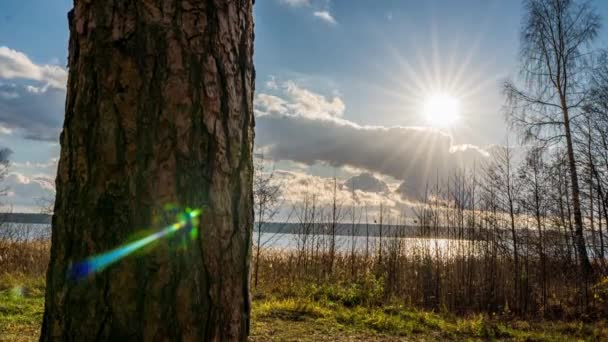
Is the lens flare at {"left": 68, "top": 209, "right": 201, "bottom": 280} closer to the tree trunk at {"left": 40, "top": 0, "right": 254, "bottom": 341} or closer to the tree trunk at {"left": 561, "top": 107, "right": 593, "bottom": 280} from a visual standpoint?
the tree trunk at {"left": 40, "top": 0, "right": 254, "bottom": 341}

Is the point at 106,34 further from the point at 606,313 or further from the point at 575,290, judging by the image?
the point at 575,290

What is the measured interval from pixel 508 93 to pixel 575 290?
5.97 metres

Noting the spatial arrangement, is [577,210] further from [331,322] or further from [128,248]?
[128,248]

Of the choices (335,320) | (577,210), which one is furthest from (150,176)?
(577,210)

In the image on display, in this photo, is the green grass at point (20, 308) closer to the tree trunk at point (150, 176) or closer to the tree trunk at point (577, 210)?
the tree trunk at point (150, 176)

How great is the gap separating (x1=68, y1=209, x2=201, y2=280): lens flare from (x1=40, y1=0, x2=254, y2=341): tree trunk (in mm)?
17

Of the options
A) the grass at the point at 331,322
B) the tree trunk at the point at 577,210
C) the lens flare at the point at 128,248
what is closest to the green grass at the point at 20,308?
the grass at the point at 331,322

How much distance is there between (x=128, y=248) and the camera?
1.07 m

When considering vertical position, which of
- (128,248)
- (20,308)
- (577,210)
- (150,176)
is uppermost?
(577,210)

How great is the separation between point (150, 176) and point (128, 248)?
191 millimetres

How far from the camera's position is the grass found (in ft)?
12.0

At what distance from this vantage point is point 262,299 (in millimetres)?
5801

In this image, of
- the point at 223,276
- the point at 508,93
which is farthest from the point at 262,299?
the point at 508,93

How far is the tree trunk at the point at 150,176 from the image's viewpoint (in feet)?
3.50
